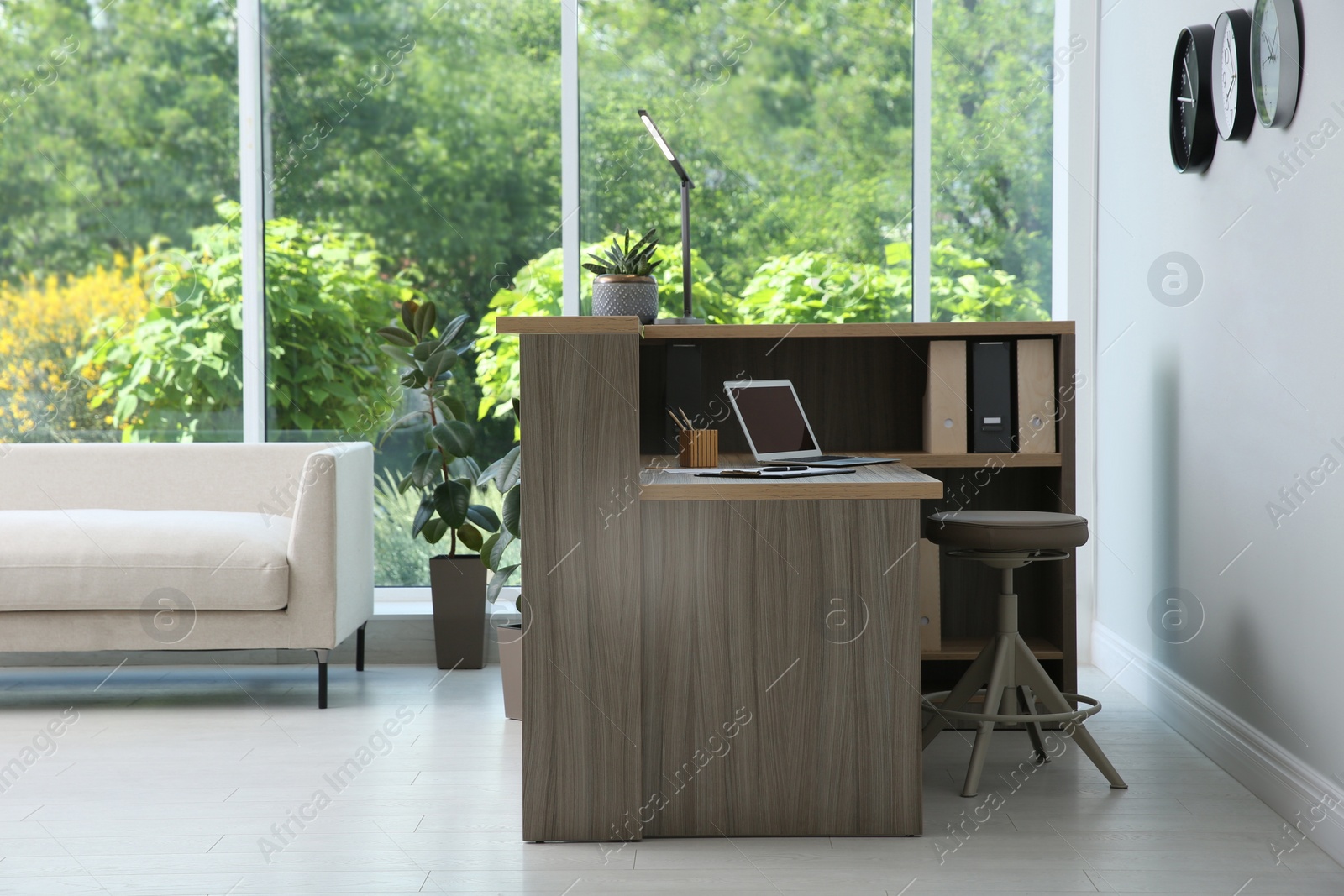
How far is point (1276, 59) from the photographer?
245cm

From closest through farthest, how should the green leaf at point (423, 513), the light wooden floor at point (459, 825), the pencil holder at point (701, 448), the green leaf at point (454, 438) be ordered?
1. the light wooden floor at point (459, 825)
2. the pencil holder at point (701, 448)
3. the green leaf at point (454, 438)
4. the green leaf at point (423, 513)

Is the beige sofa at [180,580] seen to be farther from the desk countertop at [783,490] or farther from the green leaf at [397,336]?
the desk countertop at [783,490]

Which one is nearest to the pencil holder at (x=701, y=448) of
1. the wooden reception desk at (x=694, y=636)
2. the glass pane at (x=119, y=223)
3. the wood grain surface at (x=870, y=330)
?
the wood grain surface at (x=870, y=330)

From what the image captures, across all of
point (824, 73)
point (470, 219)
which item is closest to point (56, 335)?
point (470, 219)

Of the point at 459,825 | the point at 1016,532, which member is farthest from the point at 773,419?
the point at 459,825

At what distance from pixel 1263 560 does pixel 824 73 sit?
2279 mm

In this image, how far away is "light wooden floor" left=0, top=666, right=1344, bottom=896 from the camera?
2086 millimetres

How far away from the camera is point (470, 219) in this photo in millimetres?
4176

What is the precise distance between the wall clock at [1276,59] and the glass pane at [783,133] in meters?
1.60

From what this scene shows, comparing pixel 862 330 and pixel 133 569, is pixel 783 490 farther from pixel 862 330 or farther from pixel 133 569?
pixel 133 569

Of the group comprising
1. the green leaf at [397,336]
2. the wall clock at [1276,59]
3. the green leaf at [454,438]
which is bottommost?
the green leaf at [454,438]

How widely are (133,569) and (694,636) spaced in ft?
6.08

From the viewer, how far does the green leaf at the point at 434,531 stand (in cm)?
385

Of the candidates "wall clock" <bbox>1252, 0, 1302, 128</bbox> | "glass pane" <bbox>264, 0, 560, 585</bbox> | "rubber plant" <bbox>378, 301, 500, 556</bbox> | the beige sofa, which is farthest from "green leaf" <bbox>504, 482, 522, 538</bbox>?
"wall clock" <bbox>1252, 0, 1302, 128</bbox>
